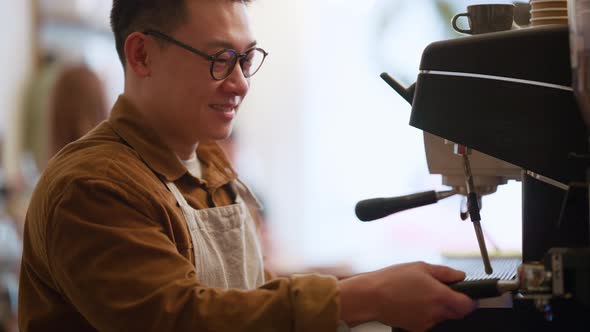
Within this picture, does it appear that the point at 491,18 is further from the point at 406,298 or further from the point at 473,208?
the point at 406,298

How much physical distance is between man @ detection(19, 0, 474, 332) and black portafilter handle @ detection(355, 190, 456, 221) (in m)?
0.13

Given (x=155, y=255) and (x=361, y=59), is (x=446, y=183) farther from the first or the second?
(x=361, y=59)

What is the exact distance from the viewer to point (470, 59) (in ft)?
3.68

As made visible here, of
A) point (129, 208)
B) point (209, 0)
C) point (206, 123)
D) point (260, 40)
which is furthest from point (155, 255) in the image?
point (260, 40)

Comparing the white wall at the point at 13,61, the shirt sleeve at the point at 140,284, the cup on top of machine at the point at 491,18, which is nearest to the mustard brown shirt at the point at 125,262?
the shirt sleeve at the point at 140,284

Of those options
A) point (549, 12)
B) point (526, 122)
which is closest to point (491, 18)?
point (549, 12)

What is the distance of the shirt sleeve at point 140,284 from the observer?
3.46ft

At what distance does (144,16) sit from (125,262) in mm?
519

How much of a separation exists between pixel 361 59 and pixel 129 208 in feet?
8.16

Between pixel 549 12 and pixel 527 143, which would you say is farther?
pixel 549 12

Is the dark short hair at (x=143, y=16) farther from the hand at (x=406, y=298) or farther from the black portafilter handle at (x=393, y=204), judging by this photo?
the hand at (x=406, y=298)

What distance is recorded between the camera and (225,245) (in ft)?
4.63

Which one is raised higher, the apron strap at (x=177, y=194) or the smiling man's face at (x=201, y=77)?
the smiling man's face at (x=201, y=77)

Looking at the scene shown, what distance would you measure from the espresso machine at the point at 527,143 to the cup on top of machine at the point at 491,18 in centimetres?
12
